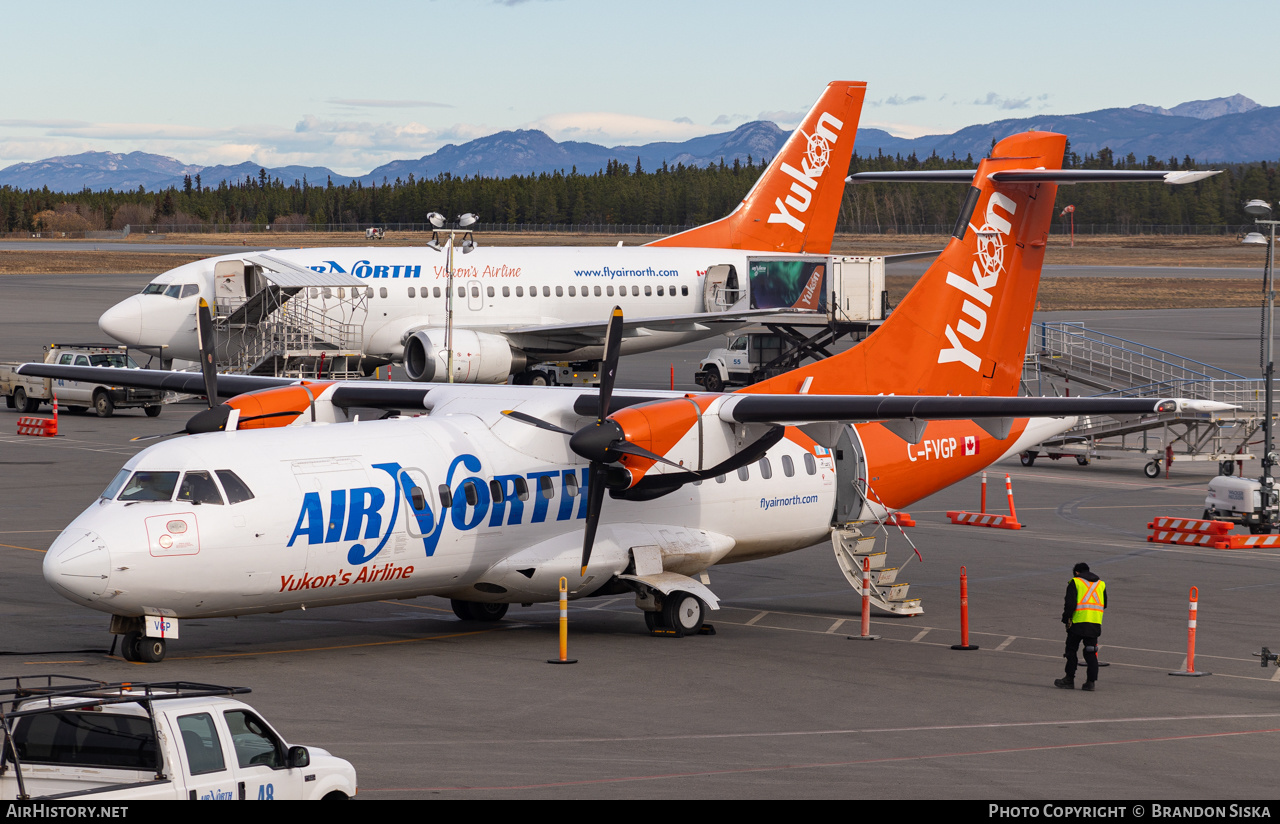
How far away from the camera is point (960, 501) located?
3331 centimetres

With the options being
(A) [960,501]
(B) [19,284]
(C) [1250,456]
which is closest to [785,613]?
(A) [960,501]

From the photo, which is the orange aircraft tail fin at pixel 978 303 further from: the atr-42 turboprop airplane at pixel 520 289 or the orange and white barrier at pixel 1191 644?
the atr-42 turboprop airplane at pixel 520 289

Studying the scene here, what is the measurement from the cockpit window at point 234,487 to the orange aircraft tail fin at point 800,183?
116 feet

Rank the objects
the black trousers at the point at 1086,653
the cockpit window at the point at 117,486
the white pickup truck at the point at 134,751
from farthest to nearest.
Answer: the black trousers at the point at 1086,653 → the cockpit window at the point at 117,486 → the white pickup truck at the point at 134,751

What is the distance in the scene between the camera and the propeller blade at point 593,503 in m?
19.3

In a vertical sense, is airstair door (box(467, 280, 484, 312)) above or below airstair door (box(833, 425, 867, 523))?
above

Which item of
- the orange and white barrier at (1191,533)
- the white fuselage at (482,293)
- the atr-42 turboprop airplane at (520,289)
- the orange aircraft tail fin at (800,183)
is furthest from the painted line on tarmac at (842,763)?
the orange aircraft tail fin at (800,183)

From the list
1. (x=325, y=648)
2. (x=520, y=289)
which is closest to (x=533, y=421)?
(x=325, y=648)

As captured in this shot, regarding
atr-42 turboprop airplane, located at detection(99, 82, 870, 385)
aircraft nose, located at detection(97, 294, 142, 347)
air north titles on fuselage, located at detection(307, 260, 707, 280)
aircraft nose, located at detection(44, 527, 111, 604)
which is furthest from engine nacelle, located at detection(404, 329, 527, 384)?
aircraft nose, located at detection(44, 527, 111, 604)

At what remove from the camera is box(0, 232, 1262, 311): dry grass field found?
4360 inches

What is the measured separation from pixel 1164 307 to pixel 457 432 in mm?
92199

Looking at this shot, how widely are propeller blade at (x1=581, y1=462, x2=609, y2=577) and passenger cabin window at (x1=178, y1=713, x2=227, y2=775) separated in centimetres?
957

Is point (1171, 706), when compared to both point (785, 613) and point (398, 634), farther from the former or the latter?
point (398, 634)

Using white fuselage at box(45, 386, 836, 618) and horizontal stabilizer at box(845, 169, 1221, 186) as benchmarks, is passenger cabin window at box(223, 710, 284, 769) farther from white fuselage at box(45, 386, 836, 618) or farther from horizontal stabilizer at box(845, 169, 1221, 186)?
horizontal stabilizer at box(845, 169, 1221, 186)
